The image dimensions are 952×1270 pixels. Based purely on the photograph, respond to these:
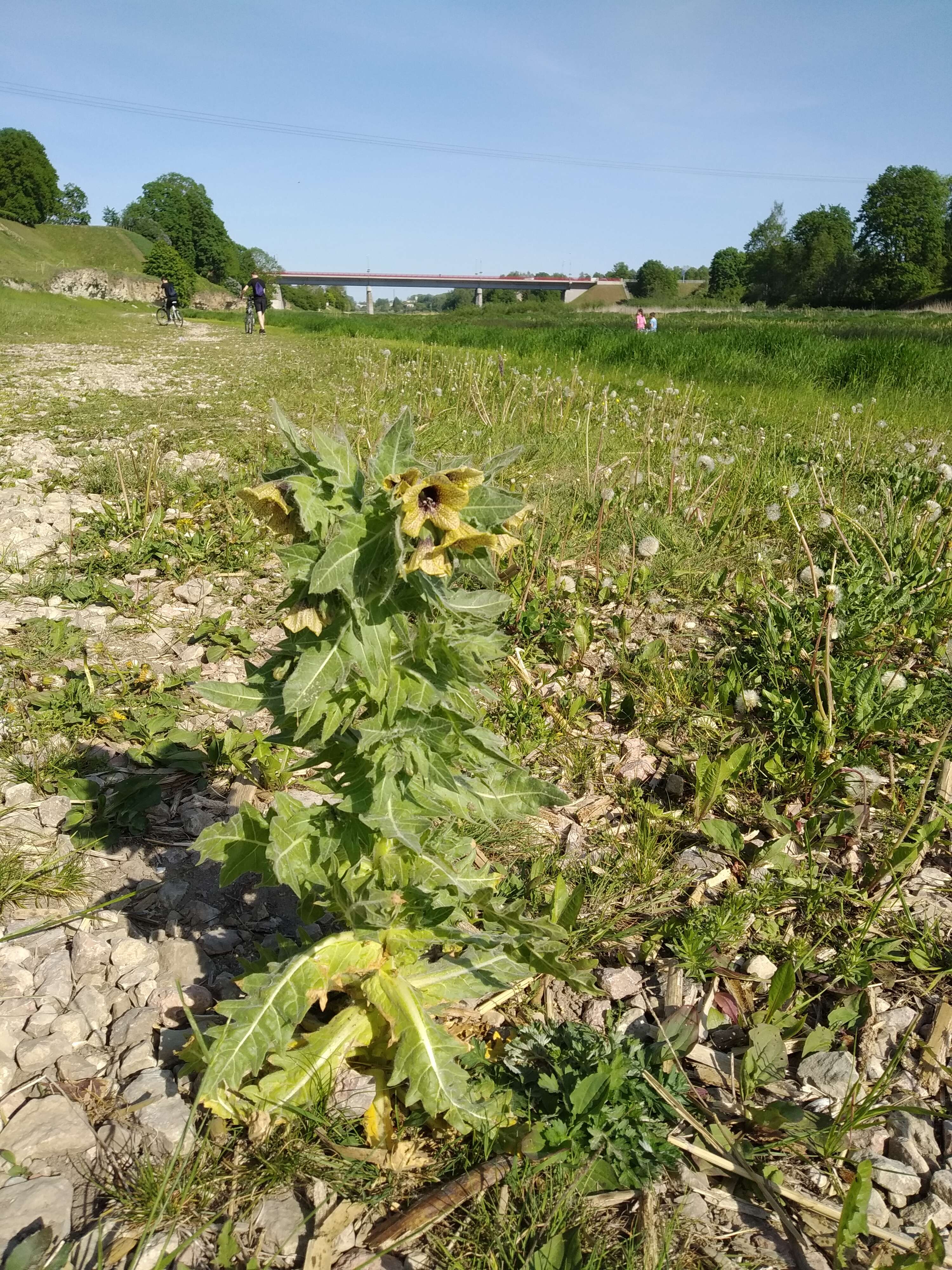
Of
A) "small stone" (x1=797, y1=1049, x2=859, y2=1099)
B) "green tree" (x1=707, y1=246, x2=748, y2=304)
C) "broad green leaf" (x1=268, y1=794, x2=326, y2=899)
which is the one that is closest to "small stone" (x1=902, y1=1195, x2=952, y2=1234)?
"small stone" (x1=797, y1=1049, x2=859, y2=1099)

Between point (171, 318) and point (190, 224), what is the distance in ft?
198

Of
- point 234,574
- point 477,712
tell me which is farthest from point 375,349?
point 477,712

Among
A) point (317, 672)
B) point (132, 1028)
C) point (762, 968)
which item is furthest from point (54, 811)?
point (762, 968)

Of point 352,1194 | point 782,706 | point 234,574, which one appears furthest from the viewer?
point 234,574

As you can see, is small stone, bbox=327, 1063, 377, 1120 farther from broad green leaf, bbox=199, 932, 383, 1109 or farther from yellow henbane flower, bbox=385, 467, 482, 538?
yellow henbane flower, bbox=385, 467, 482, 538

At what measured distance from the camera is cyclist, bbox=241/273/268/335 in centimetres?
2933

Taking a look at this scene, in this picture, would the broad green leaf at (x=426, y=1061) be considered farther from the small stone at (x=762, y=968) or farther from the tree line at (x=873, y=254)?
the tree line at (x=873, y=254)

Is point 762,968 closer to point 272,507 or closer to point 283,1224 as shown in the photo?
point 283,1224

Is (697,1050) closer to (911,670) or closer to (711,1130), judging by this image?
(711,1130)

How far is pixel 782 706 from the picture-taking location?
3.21m

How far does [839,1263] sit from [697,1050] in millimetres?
567

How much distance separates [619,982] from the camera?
225 centimetres

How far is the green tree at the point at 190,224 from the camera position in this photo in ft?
278

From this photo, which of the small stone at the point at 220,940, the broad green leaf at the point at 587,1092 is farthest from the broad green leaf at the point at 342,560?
the small stone at the point at 220,940
